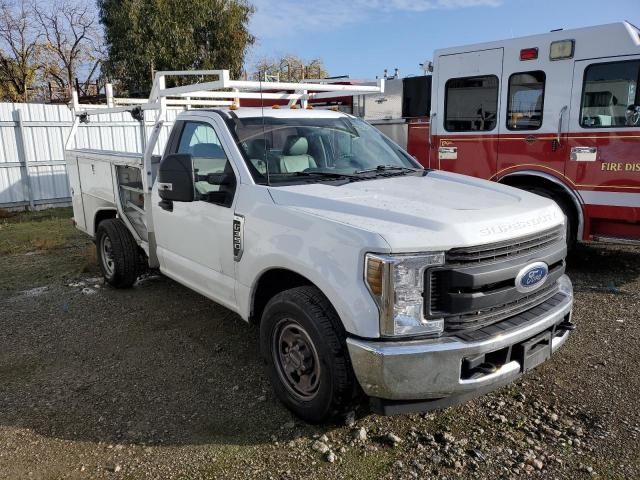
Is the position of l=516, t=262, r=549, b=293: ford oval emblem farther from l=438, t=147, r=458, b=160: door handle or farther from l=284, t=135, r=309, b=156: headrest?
l=438, t=147, r=458, b=160: door handle

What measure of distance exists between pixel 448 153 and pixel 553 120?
4.83ft

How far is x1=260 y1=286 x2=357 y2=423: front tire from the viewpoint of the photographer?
9.53ft

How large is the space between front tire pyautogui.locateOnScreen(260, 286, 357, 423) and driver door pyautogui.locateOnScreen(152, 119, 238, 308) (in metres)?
0.67

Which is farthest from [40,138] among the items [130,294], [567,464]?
[567,464]

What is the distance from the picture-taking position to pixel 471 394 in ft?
9.15

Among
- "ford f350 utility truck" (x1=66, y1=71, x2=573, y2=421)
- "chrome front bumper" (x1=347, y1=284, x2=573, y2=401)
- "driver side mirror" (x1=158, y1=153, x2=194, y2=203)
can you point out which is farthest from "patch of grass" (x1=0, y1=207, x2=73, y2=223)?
"chrome front bumper" (x1=347, y1=284, x2=573, y2=401)

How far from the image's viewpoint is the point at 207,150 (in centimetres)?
423

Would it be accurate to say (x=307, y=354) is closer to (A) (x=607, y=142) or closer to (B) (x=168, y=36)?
(A) (x=607, y=142)

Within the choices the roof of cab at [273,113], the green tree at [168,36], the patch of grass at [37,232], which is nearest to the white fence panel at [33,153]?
the patch of grass at [37,232]

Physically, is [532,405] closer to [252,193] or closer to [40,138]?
[252,193]

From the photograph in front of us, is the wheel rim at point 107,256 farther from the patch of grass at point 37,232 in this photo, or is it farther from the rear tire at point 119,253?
the patch of grass at point 37,232

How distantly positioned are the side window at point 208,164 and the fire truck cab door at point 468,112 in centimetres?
419

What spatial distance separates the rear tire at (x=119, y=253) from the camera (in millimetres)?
5684

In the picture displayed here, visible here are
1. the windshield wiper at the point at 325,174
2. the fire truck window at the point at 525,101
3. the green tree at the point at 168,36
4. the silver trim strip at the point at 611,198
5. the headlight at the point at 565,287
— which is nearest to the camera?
the headlight at the point at 565,287
